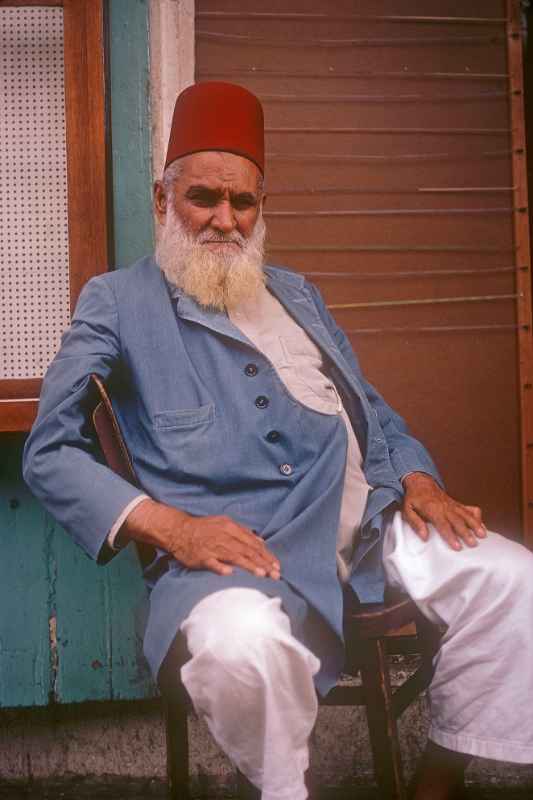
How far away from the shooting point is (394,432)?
6.98 ft

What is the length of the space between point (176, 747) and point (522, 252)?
6.63 ft

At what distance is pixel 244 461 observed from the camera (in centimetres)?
181

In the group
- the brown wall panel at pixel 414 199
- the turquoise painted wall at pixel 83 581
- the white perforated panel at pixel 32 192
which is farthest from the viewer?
the brown wall panel at pixel 414 199

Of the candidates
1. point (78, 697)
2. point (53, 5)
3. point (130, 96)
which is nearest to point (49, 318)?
point (130, 96)

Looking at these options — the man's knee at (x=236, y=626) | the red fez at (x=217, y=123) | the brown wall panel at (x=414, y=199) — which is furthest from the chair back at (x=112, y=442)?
the brown wall panel at (x=414, y=199)

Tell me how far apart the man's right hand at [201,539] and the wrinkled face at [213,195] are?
78 cm

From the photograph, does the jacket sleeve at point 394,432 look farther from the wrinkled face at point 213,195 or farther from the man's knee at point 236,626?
the man's knee at point 236,626

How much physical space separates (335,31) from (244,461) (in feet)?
5.61

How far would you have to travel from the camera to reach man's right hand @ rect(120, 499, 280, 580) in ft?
5.15

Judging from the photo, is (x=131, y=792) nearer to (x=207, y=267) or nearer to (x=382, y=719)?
(x=382, y=719)

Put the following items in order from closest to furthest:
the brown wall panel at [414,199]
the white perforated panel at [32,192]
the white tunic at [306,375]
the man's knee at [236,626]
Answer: the man's knee at [236,626] → the white tunic at [306,375] → the white perforated panel at [32,192] → the brown wall panel at [414,199]

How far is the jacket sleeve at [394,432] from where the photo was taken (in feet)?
6.64

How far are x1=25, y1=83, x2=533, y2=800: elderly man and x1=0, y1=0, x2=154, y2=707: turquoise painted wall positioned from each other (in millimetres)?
384

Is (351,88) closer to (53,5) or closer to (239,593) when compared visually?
(53,5)
